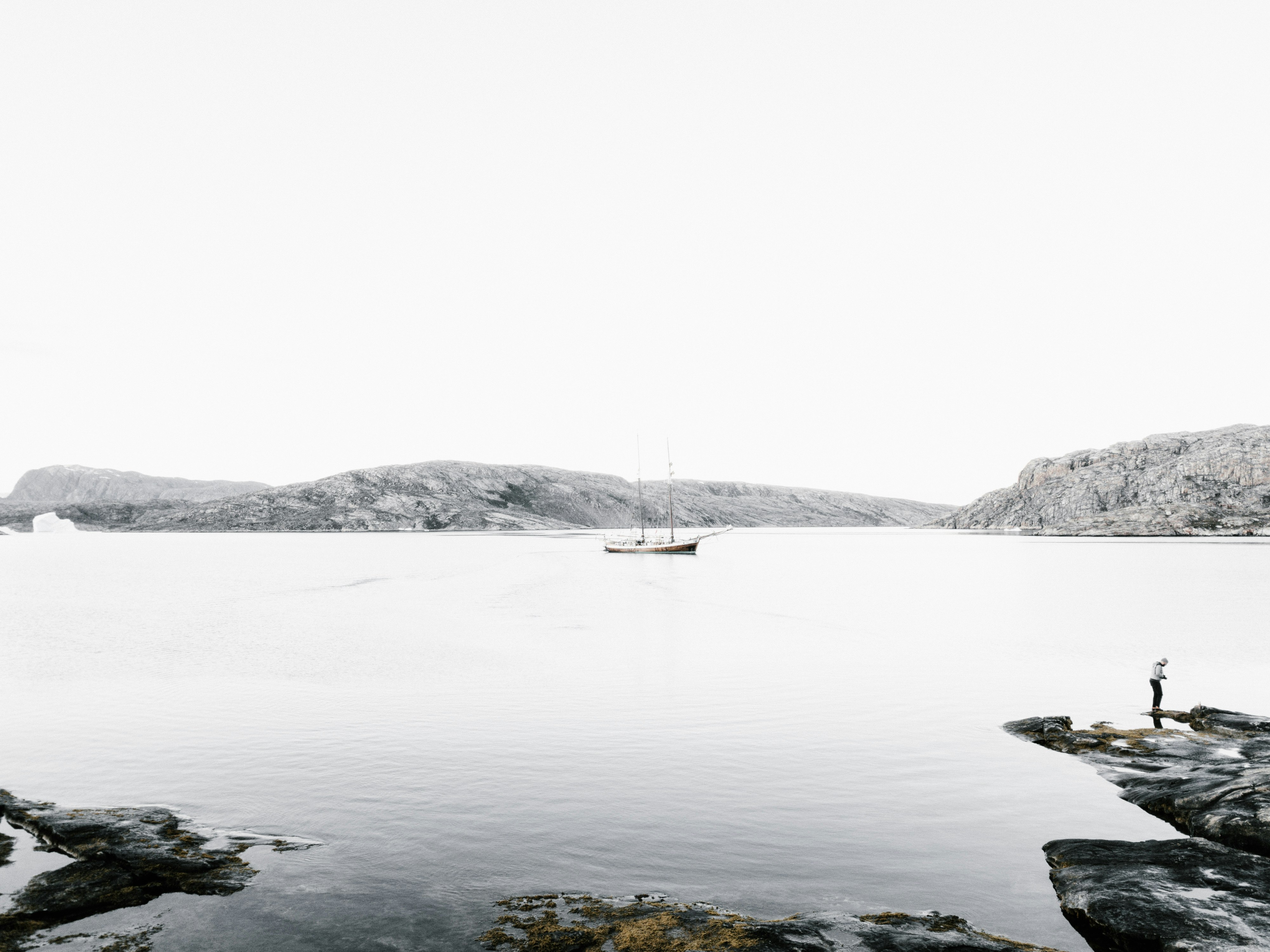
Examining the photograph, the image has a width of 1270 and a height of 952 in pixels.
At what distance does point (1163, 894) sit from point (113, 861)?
1327 centimetres

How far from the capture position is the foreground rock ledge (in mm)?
8141

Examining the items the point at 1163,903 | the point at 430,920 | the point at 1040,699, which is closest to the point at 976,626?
the point at 1040,699

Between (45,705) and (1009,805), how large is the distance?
24.5 m

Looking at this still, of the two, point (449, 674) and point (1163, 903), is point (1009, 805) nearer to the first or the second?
point (1163, 903)

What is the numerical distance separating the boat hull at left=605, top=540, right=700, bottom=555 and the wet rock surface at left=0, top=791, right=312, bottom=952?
343ft

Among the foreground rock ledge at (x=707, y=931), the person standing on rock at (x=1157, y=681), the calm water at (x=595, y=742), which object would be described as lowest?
the calm water at (x=595, y=742)

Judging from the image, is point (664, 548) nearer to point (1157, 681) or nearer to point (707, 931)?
point (1157, 681)

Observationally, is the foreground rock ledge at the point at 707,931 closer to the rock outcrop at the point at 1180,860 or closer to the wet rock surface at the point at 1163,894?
the wet rock surface at the point at 1163,894

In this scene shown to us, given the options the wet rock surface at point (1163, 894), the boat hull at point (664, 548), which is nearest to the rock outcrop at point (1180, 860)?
the wet rock surface at point (1163, 894)

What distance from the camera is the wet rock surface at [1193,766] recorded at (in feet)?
37.7

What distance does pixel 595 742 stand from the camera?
17.8 m

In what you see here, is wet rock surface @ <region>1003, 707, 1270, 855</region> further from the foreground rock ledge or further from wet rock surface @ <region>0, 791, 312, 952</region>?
wet rock surface @ <region>0, 791, 312, 952</region>

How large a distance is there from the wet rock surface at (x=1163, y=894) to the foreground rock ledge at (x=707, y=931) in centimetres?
115

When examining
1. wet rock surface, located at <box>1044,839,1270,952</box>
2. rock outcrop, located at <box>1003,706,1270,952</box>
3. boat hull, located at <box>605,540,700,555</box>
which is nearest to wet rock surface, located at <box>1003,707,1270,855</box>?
rock outcrop, located at <box>1003,706,1270,952</box>
